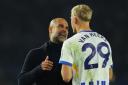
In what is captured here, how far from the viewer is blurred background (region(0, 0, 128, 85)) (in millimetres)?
11867

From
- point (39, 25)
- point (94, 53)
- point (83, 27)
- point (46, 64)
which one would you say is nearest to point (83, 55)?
point (94, 53)

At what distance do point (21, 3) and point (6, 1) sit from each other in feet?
1.48

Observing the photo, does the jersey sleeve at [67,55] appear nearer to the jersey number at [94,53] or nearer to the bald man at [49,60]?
the jersey number at [94,53]

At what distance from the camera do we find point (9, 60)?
1194cm

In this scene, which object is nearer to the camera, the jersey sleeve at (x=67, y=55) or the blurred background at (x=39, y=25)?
the jersey sleeve at (x=67, y=55)

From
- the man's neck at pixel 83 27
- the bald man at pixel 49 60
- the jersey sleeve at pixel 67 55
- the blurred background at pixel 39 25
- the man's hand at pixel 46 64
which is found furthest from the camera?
the blurred background at pixel 39 25

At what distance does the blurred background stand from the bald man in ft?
24.5

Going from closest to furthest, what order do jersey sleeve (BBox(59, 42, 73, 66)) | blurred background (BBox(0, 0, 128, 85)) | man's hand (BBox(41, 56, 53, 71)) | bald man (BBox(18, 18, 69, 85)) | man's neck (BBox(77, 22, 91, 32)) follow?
jersey sleeve (BBox(59, 42, 73, 66)), man's neck (BBox(77, 22, 91, 32)), man's hand (BBox(41, 56, 53, 71)), bald man (BBox(18, 18, 69, 85)), blurred background (BBox(0, 0, 128, 85))

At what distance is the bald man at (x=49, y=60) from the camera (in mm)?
4094

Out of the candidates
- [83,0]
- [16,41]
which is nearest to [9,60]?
[16,41]

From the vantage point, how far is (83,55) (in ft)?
11.4

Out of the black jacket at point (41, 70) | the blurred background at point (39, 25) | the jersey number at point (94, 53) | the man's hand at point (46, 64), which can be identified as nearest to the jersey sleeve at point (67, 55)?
the jersey number at point (94, 53)

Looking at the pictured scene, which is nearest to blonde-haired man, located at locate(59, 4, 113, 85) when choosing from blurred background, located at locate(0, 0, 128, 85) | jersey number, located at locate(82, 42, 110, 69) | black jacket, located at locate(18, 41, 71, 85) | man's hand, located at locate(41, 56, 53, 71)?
jersey number, located at locate(82, 42, 110, 69)

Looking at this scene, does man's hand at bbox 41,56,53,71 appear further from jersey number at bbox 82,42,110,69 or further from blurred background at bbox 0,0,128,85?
blurred background at bbox 0,0,128,85
